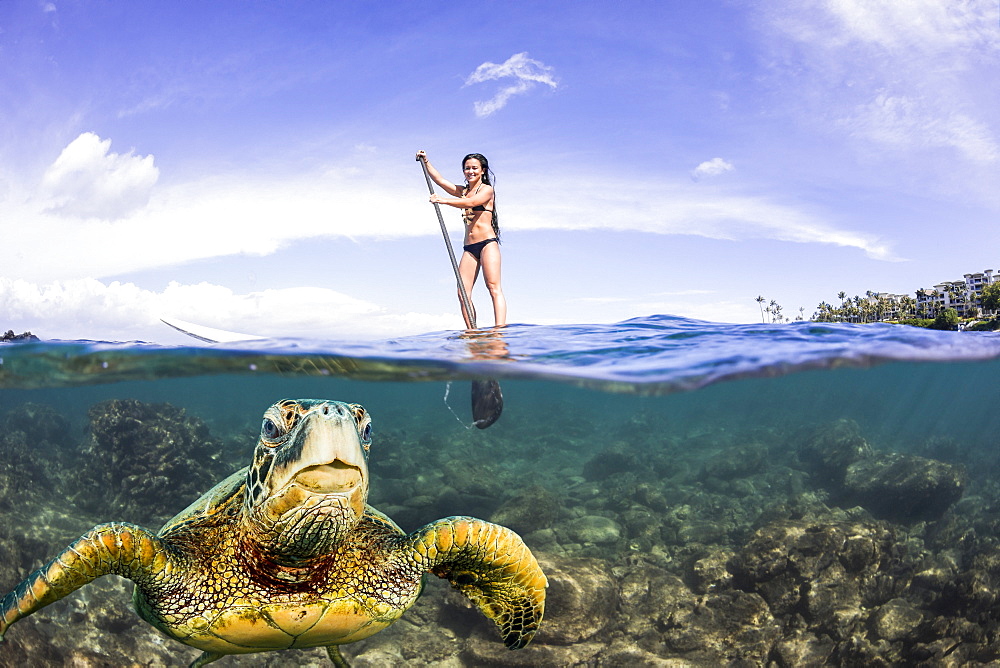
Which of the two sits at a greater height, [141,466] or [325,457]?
[325,457]

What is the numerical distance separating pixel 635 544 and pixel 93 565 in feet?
31.4

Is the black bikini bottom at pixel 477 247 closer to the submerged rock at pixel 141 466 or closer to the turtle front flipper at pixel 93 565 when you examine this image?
the turtle front flipper at pixel 93 565

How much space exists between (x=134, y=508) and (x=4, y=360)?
141 inches

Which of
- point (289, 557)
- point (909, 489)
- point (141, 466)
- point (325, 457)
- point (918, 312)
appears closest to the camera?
point (325, 457)

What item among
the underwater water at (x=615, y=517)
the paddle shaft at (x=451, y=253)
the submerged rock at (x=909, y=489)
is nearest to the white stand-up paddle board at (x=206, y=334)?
the underwater water at (x=615, y=517)

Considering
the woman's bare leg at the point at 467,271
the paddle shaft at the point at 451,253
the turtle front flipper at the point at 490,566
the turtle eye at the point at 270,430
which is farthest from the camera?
the woman's bare leg at the point at 467,271

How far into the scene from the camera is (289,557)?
316cm

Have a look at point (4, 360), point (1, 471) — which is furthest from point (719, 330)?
point (1, 471)

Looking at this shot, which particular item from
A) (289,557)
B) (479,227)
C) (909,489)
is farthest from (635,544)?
(289,557)

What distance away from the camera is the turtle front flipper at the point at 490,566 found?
387cm

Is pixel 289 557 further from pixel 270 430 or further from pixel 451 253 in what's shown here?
pixel 451 253

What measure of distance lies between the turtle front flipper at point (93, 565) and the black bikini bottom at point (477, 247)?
210 inches

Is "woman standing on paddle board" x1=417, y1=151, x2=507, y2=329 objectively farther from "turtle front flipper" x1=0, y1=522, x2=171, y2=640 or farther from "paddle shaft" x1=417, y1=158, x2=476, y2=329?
"turtle front flipper" x1=0, y1=522, x2=171, y2=640

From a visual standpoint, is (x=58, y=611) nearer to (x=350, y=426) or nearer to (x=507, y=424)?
(x=350, y=426)
